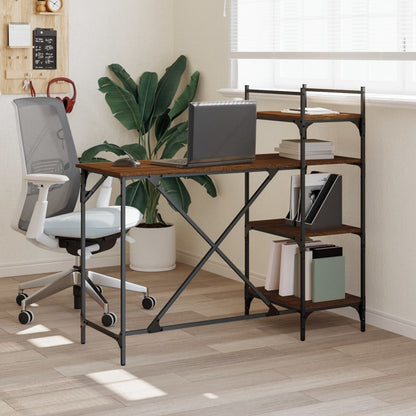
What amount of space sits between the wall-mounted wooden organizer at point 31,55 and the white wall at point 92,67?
0.06 metres

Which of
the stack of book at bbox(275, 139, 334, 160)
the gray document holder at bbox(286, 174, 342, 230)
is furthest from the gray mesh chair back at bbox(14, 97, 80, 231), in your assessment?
the gray document holder at bbox(286, 174, 342, 230)

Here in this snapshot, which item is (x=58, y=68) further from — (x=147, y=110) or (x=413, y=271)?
(x=413, y=271)

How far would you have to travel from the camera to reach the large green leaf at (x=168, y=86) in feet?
18.2

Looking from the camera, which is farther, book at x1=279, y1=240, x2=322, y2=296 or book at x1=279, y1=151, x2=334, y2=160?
book at x1=279, y1=240, x2=322, y2=296

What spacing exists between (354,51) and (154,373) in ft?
6.04

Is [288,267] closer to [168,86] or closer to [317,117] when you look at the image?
[317,117]

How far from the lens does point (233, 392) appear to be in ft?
11.2

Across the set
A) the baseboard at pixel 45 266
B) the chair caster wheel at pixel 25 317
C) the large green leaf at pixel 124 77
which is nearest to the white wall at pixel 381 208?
the large green leaf at pixel 124 77

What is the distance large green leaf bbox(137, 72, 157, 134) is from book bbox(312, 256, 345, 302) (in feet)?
5.85

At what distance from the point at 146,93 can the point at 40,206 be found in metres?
1.46

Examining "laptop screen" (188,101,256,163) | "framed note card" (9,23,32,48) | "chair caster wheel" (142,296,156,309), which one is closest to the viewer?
"laptop screen" (188,101,256,163)

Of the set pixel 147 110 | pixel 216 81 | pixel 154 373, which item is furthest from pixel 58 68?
pixel 154 373

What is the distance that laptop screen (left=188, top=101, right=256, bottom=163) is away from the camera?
3.72 m

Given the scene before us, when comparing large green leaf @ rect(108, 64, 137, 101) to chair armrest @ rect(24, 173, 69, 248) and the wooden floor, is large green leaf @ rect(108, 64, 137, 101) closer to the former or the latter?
chair armrest @ rect(24, 173, 69, 248)
